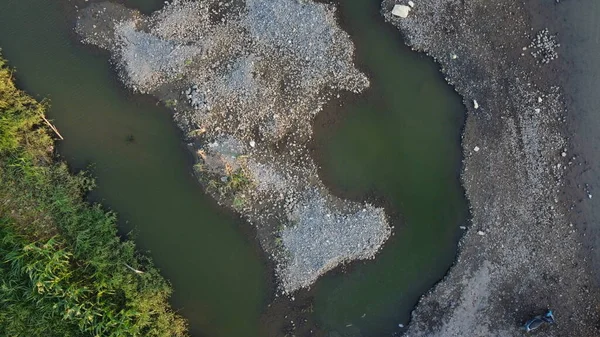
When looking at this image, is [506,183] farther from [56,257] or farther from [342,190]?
[56,257]

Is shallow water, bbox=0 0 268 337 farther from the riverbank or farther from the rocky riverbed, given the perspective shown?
the riverbank

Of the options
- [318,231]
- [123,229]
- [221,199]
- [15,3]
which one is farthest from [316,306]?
[15,3]

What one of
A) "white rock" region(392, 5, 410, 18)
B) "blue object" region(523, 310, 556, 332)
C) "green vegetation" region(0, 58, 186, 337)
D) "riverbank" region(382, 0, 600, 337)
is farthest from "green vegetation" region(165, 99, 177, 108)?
"blue object" region(523, 310, 556, 332)

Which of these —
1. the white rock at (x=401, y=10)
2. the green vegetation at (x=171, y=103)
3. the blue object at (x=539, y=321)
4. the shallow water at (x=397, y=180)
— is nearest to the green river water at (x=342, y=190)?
the shallow water at (x=397, y=180)

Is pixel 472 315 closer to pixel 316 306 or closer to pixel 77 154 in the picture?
pixel 316 306

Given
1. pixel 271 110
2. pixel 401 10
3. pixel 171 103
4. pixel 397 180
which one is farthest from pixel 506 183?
pixel 171 103

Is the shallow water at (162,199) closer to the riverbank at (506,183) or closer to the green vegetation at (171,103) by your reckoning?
the green vegetation at (171,103)
